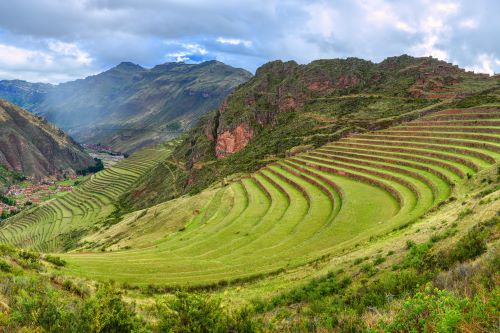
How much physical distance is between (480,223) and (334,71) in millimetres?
103157

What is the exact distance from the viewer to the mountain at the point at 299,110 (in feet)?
232

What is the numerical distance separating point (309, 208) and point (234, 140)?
70441 mm

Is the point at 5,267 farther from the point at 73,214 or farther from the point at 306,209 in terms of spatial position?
the point at 73,214

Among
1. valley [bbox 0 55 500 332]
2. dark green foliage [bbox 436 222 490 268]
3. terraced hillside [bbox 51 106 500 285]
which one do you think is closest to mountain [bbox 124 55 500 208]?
valley [bbox 0 55 500 332]

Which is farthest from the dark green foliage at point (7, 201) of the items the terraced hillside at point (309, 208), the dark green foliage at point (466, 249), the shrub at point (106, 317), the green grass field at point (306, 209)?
the dark green foliage at point (466, 249)

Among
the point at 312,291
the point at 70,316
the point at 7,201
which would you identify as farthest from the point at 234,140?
the point at 7,201

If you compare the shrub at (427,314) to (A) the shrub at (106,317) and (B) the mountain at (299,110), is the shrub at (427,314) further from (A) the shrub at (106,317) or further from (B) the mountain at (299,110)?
(B) the mountain at (299,110)

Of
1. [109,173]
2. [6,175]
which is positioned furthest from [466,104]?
[6,175]

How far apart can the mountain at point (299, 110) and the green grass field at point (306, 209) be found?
17714 mm

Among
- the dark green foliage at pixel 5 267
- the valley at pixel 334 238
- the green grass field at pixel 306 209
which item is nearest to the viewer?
the valley at pixel 334 238

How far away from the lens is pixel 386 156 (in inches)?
1537

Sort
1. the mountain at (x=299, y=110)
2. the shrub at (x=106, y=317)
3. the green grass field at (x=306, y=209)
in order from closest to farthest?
the shrub at (x=106, y=317) → the green grass field at (x=306, y=209) → the mountain at (x=299, y=110)

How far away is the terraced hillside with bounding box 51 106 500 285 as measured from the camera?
2230cm

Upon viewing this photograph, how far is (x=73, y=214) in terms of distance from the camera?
104 meters
